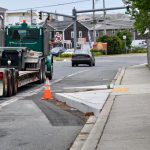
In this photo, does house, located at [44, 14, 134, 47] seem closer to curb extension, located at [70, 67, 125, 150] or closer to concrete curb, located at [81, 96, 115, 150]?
concrete curb, located at [81, 96, 115, 150]

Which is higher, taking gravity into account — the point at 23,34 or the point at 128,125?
the point at 23,34

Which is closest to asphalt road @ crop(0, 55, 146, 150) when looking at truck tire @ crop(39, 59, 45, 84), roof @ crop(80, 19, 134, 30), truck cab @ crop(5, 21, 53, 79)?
truck tire @ crop(39, 59, 45, 84)

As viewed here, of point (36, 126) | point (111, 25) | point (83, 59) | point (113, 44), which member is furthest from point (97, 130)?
point (111, 25)

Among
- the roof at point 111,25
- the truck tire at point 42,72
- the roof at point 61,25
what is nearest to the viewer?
the truck tire at point 42,72

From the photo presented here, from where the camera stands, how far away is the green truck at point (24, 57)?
20227 mm

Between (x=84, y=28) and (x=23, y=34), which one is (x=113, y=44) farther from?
(x=23, y=34)

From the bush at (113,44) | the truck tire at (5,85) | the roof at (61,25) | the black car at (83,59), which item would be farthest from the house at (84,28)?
the truck tire at (5,85)

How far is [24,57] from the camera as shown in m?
25.0

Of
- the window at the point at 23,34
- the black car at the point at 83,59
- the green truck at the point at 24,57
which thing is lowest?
the black car at the point at 83,59

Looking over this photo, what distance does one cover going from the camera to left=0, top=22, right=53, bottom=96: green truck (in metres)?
20.2

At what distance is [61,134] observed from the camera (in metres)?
11.2

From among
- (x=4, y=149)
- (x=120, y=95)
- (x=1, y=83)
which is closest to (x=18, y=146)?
(x=4, y=149)

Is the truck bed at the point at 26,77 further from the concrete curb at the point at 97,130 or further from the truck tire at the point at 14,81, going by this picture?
the concrete curb at the point at 97,130

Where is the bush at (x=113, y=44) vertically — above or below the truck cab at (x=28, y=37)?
below
